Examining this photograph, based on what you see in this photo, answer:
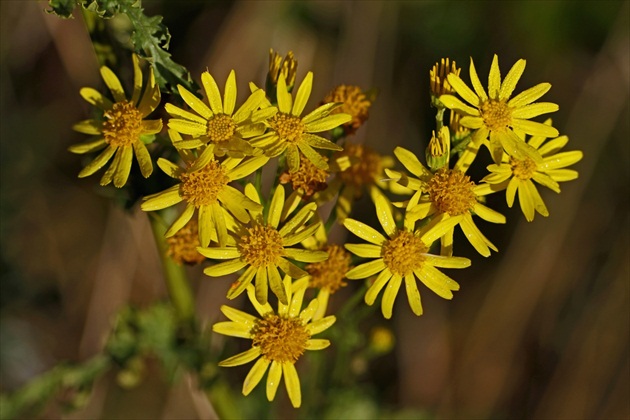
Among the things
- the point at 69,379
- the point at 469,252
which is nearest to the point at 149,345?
the point at 69,379

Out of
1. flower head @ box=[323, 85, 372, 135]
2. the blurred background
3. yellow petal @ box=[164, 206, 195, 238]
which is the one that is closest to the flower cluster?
yellow petal @ box=[164, 206, 195, 238]

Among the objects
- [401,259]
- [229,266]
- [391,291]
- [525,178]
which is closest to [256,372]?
[229,266]

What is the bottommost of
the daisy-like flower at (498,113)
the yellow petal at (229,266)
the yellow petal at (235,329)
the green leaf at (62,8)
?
the yellow petal at (235,329)

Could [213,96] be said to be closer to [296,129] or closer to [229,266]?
[296,129]

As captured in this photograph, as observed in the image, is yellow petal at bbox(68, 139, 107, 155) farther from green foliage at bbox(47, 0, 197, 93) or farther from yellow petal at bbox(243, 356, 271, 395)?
yellow petal at bbox(243, 356, 271, 395)

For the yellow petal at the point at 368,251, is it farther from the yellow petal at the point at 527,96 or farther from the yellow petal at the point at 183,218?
the yellow petal at the point at 527,96

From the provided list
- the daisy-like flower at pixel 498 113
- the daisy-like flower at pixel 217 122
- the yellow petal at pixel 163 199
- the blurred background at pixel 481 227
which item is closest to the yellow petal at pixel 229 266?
the yellow petal at pixel 163 199
